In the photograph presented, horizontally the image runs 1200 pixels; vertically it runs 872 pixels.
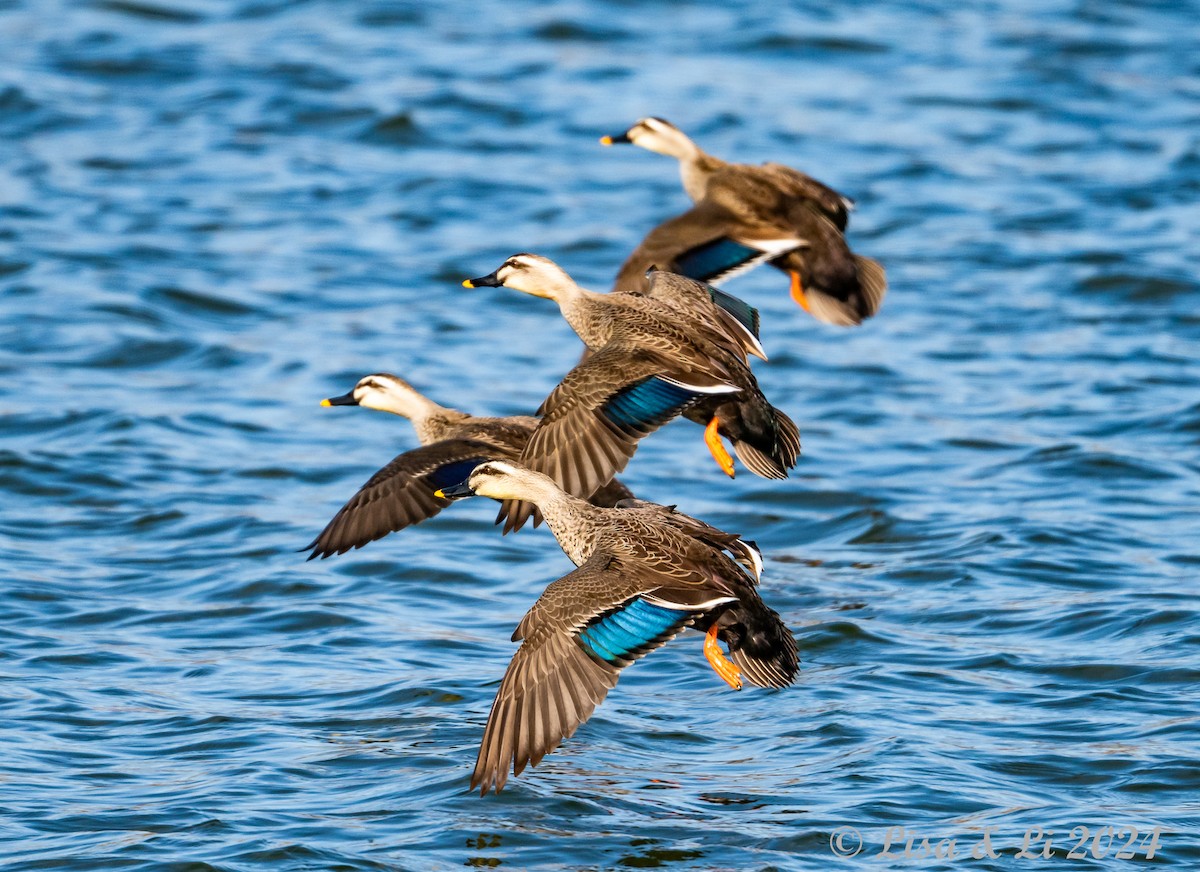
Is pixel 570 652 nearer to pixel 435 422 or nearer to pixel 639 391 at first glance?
pixel 639 391

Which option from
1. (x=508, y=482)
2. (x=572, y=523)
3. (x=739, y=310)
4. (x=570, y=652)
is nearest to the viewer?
(x=570, y=652)

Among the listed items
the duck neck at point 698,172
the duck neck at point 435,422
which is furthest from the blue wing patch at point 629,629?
the duck neck at point 698,172

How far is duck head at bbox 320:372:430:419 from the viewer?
9.37 m

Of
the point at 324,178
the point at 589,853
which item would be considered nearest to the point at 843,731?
the point at 589,853

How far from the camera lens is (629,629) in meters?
6.41

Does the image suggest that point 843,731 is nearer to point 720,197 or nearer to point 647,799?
point 647,799

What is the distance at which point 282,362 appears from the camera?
1291 centimetres

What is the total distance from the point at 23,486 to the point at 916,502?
16.9ft

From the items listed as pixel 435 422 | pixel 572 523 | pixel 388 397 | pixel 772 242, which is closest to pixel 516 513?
pixel 572 523

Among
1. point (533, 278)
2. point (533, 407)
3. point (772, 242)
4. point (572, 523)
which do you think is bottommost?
point (533, 407)

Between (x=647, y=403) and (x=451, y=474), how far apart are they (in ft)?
4.37

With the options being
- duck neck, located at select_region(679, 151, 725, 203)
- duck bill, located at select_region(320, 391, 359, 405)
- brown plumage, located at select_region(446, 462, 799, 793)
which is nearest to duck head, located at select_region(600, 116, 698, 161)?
duck neck, located at select_region(679, 151, 725, 203)

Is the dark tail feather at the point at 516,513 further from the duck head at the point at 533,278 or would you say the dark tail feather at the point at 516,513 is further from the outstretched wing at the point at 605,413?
the duck head at the point at 533,278

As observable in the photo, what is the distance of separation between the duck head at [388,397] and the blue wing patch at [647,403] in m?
2.14
